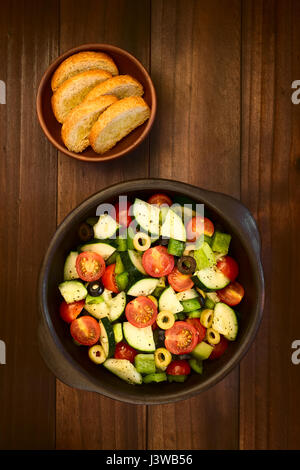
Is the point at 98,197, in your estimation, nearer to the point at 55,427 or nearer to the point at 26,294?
the point at 26,294

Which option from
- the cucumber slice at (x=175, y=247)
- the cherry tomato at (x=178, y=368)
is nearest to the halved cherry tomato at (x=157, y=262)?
the cucumber slice at (x=175, y=247)

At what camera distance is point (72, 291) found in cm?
108

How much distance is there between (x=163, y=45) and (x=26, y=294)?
798 mm

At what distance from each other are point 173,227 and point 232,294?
0.22 m

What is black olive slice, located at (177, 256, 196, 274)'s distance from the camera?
1054 millimetres

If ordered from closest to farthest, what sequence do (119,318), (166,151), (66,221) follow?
(66,221) → (119,318) → (166,151)

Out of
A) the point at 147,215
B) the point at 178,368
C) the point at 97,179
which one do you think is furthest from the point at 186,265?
the point at 97,179

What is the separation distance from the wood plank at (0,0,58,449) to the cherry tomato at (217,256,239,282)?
479 millimetres

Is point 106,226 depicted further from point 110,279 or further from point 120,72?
point 120,72

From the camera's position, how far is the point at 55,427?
126 cm

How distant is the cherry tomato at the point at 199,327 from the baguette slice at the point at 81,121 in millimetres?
525

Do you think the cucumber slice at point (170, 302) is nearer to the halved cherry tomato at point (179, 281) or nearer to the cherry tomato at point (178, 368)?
the halved cherry tomato at point (179, 281)

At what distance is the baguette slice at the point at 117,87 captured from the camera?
111 centimetres

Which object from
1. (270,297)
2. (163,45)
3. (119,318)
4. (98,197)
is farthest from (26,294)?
(163,45)
